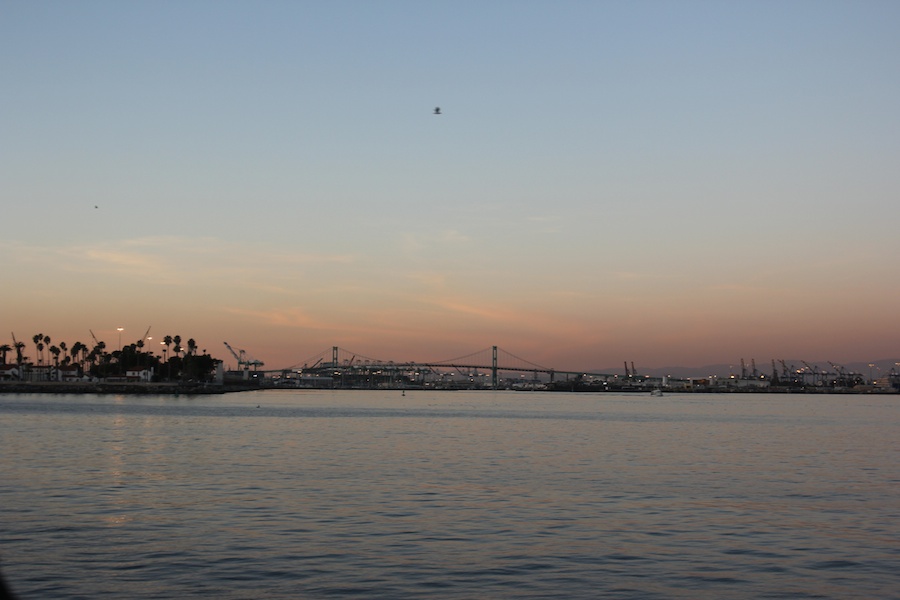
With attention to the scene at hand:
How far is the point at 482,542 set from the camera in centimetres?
2341

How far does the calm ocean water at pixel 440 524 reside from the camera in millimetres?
19156

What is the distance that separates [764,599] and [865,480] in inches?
999

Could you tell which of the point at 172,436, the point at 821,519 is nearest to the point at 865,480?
the point at 821,519

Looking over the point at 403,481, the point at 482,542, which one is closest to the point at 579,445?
the point at 403,481

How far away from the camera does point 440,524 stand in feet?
85.4

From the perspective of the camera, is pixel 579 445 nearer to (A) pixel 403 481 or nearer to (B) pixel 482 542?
(A) pixel 403 481

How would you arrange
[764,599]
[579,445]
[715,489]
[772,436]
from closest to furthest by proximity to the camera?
[764,599]
[715,489]
[579,445]
[772,436]

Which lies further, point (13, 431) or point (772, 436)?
point (772, 436)

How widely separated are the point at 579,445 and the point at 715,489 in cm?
2438

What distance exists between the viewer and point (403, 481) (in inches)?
1447

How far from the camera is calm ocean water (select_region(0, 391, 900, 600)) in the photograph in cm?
1916

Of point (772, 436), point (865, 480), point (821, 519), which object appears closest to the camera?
point (821, 519)

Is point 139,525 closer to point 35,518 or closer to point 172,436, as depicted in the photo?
point 35,518

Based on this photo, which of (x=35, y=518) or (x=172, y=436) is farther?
(x=172, y=436)
